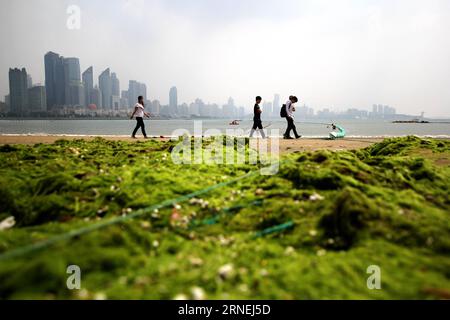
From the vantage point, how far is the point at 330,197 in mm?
5094

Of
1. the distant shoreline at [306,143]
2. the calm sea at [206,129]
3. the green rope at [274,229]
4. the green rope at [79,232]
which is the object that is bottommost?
the green rope at [274,229]

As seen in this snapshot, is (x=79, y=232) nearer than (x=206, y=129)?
Yes

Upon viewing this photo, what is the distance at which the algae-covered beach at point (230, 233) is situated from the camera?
3135mm

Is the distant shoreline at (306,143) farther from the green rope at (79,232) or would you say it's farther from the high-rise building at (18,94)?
the high-rise building at (18,94)

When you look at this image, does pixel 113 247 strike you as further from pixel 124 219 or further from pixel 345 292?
pixel 345 292

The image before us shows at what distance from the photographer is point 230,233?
175 inches

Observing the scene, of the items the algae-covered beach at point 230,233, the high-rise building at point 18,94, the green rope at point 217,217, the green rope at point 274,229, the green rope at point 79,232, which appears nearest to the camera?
the algae-covered beach at point 230,233

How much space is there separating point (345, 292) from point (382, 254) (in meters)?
0.93

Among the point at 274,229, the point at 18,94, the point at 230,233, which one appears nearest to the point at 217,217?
the point at 230,233

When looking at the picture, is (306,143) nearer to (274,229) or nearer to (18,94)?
(274,229)

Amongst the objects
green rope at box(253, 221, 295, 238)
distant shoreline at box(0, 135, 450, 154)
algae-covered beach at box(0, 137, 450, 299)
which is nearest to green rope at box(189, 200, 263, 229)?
algae-covered beach at box(0, 137, 450, 299)

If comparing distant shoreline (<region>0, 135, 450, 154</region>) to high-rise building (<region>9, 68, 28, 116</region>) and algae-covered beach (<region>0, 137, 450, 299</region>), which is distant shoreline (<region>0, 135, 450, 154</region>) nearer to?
algae-covered beach (<region>0, 137, 450, 299</region>)

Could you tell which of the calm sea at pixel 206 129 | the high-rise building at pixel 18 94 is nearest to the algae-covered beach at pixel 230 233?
the calm sea at pixel 206 129
